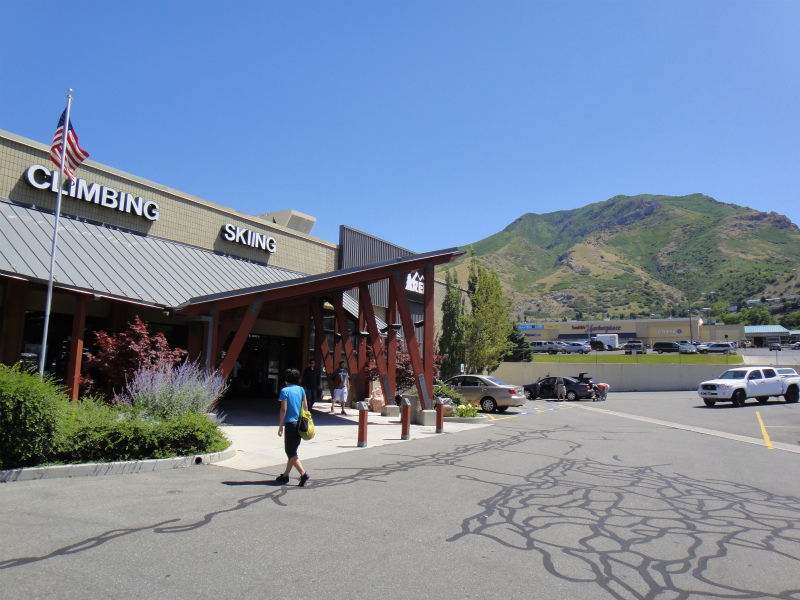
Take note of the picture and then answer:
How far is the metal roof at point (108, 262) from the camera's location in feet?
42.2

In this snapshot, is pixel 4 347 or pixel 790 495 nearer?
pixel 790 495

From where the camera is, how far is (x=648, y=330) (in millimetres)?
94312

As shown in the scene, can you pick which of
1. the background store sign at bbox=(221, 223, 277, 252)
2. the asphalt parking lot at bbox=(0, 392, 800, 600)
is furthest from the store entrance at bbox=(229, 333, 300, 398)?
the asphalt parking lot at bbox=(0, 392, 800, 600)

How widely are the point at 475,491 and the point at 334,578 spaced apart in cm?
400

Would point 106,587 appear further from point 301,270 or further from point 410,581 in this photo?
point 301,270

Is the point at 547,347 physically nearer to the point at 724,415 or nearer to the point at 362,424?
the point at 724,415

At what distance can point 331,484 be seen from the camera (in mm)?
8547

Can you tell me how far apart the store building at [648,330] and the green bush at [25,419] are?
80.2 meters

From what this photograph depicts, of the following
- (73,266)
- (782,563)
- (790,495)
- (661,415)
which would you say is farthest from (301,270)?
(782,563)

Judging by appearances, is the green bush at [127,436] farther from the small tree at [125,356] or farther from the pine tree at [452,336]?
the pine tree at [452,336]

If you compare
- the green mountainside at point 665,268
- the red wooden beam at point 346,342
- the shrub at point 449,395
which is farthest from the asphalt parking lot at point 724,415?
the green mountainside at point 665,268

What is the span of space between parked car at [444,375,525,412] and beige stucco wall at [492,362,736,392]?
19930 mm

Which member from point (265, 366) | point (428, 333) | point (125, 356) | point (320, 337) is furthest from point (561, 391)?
point (125, 356)

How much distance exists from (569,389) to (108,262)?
82.8 feet
